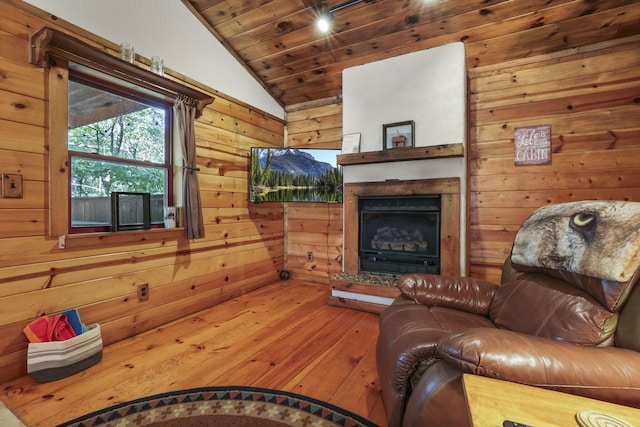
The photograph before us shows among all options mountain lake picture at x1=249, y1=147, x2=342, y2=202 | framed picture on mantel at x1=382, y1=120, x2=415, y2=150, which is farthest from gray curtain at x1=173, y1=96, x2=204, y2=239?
framed picture on mantel at x1=382, y1=120, x2=415, y2=150

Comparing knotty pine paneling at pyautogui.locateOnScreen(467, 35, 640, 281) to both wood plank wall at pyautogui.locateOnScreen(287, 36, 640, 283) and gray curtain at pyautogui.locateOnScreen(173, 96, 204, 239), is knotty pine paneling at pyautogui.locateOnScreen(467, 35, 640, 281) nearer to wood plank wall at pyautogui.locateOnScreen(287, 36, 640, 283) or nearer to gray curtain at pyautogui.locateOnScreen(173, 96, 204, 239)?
wood plank wall at pyautogui.locateOnScreen(287, 36, 640, 283)

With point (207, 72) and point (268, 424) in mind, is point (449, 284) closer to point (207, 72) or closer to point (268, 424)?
point (268, 424)

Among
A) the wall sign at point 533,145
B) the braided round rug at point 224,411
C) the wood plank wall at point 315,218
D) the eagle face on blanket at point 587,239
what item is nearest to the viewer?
the eagle face on blanket at point 587,239

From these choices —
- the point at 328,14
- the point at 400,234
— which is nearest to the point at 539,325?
the point at 400,234

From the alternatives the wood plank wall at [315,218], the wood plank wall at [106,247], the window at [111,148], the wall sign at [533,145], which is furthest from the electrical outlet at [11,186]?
the wall sign at [533,145]

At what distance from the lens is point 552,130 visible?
2779mm

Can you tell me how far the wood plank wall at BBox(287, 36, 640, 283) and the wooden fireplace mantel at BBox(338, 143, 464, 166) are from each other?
526 millimetres

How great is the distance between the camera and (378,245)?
10.4ft

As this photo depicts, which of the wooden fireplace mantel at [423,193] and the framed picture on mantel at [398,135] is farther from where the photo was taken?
the framed picture on mantel at [398,135]

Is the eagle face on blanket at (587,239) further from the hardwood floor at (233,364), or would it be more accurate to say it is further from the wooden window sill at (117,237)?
the wooden window sill at (117,237)

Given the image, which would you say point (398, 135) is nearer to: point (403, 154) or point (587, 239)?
point (403, 154)

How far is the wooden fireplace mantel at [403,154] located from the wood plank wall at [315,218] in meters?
0.79

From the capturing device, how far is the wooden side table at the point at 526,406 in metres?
0.63

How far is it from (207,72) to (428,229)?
281cm
